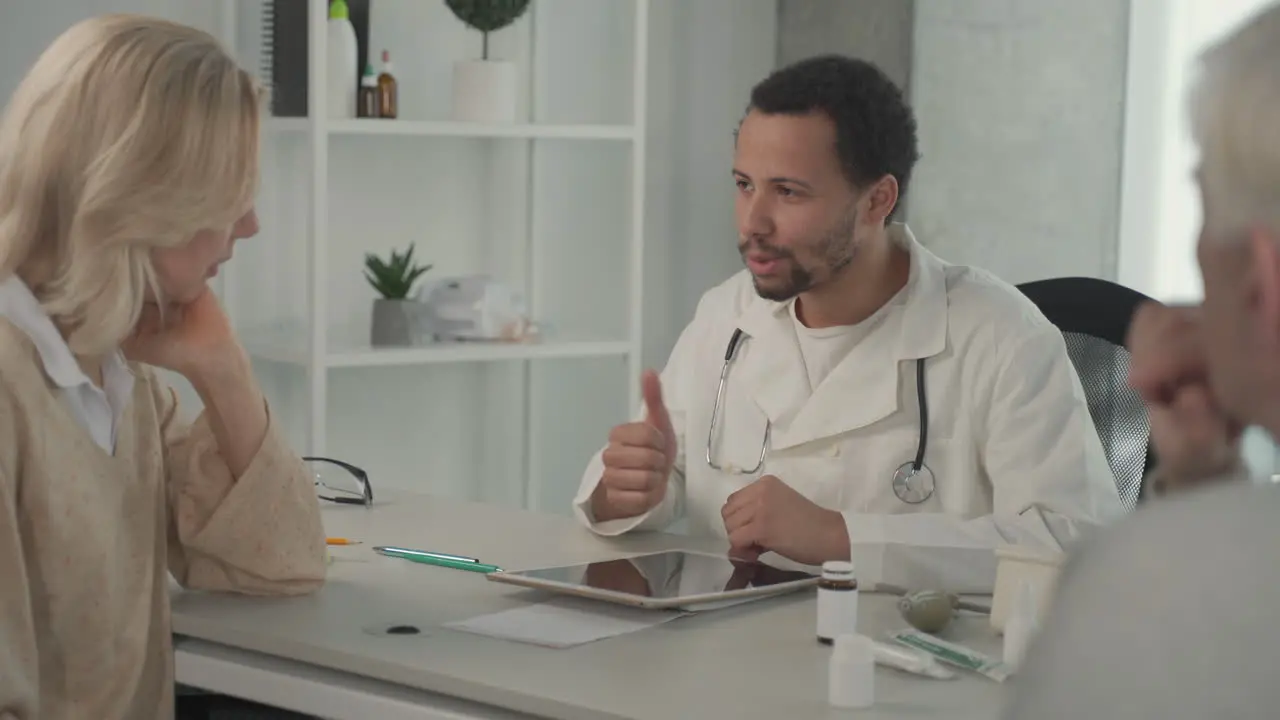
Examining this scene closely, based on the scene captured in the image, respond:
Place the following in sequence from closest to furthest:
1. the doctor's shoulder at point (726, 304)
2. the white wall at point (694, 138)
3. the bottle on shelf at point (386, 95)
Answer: the doctor's shoulder at point (726, 304) → the bottle on shelf at point (386, 95) → the white wall at point (694, 138)

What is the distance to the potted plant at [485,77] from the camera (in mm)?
3484

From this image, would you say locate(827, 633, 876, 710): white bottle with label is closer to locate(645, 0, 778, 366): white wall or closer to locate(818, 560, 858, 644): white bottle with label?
locate(818, 560, 858, 644): white bottle with label

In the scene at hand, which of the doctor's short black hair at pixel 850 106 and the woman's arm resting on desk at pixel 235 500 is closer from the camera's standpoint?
the woman's arm resting on desk at pixel 235 500

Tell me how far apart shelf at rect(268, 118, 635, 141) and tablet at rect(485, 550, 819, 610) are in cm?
157

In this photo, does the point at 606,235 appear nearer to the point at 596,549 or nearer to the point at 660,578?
the point at 596,549

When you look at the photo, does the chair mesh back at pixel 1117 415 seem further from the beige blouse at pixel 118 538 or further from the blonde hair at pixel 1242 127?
the blonde hair at pixel 1242 127

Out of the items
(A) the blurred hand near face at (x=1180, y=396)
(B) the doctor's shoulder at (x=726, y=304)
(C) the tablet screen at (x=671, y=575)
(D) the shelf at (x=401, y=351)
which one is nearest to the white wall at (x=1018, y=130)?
(D) the shelf at (x=401, y=351)

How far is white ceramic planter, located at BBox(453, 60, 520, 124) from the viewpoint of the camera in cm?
349

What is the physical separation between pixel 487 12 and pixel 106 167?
6.55 feet

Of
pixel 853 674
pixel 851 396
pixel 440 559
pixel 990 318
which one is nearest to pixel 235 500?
pixel 440 559

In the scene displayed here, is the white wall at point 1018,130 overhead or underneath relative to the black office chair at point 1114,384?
overhead

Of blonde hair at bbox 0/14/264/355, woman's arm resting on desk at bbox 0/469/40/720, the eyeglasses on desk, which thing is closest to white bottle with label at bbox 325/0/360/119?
the eyeglasses on desk

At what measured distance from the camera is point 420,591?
1850 mm

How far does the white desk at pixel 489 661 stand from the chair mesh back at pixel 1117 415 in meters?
0.61
